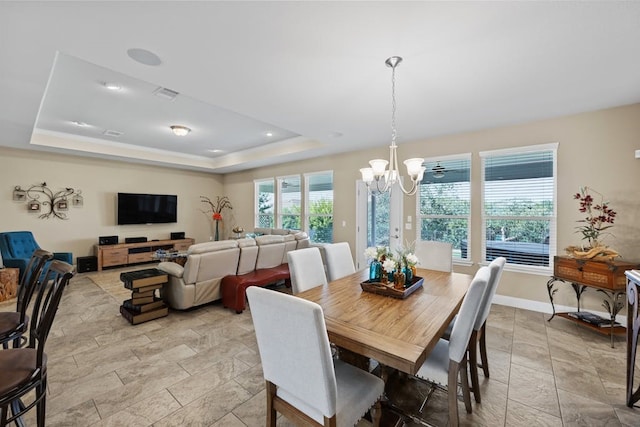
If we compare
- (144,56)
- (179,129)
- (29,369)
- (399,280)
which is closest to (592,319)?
(399,280)

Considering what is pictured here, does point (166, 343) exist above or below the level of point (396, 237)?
below

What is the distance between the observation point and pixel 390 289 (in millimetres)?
2053

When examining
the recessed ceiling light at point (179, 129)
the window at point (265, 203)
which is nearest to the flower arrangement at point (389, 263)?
the recessed ceiling light at point (179, 129)

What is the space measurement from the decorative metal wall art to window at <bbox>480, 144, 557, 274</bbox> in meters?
8.29

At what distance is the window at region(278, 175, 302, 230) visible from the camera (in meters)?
6.72

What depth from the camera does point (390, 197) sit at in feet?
16.7

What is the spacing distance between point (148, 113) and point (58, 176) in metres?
3.51

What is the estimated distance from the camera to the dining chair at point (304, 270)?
2301 millimetres

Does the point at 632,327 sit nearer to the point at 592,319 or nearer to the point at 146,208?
the point at 592,319

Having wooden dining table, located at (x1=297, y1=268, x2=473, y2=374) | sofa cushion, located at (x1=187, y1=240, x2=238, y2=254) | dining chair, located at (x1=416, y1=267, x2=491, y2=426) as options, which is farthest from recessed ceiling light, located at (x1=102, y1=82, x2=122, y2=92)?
dining chair, located at (x1=416, y1=267, x2=491, y2=426)

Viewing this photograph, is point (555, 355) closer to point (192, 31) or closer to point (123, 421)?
point (123, 421)

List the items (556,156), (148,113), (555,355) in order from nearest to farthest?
(555,355), (556,156), (148,113)

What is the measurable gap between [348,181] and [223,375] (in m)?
4.21

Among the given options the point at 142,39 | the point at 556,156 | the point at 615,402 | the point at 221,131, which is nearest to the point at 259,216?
the point at 221,131
